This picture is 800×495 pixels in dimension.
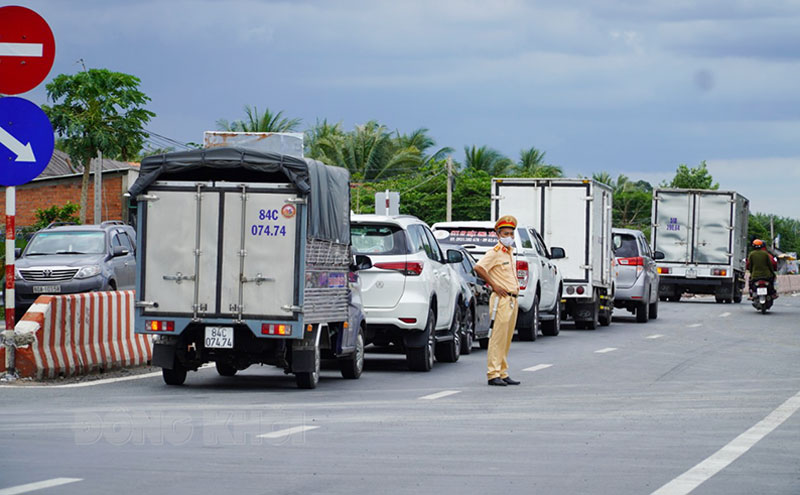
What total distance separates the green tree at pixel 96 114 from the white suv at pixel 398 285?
75.1ft

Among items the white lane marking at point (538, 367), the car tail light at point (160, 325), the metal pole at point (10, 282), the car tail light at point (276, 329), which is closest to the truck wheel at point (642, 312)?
the white lane marking at point (538, 367)

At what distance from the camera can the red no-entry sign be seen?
1283 cm

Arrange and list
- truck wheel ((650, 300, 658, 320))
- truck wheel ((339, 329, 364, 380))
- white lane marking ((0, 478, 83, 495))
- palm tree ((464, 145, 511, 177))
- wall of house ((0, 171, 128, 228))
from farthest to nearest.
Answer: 1. palm tree ((464, 145, 511, 177))
2. wall of house ((0, 171, 128, 228))
3. truck wheel ((650, 300, 658, 320))
4. truck wheel ((339, 329, 364, 380))
5. white lane marking ((0, 478, 83, 495))

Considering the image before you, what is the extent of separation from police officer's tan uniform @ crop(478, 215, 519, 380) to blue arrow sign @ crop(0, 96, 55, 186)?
199 inches

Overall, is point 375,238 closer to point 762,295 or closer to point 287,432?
point 287,432

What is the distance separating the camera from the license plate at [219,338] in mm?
13508

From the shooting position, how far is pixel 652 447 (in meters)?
9.74

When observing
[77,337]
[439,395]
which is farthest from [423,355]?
[77,337]

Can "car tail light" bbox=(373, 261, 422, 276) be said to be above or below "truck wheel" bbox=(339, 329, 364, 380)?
above

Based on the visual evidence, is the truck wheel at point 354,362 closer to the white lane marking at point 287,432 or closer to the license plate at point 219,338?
the license plate at point 219,338

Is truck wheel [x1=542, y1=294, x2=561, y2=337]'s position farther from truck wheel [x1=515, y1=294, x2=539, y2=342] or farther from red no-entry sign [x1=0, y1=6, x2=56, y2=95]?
red no-entry sign [x1=0, y1=6, x2=56, y2=95]

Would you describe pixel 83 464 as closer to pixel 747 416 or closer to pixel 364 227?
pixel 747 416

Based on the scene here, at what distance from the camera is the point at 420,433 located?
10383 mm

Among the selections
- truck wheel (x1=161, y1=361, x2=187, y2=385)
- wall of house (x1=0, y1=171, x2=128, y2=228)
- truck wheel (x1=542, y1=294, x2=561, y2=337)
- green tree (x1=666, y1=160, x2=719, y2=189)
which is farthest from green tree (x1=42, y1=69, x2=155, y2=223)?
green tree (x1=666, y1=160, x2=719, y2=189)
